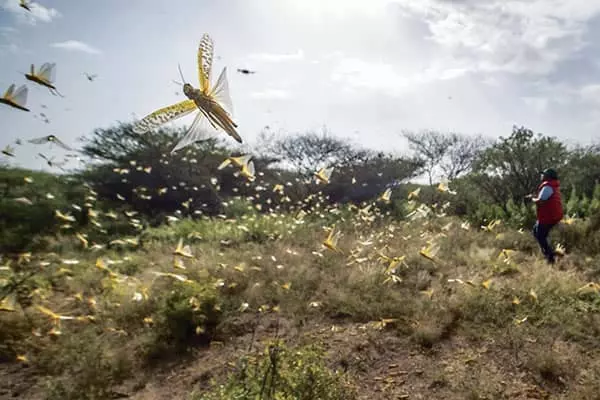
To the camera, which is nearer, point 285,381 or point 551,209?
point 285,381

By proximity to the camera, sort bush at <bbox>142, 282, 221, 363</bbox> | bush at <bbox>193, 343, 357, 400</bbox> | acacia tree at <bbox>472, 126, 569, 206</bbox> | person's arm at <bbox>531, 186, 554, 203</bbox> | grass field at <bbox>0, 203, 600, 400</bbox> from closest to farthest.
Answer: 1. bush at <bbox>193, 343, 357, 400</bbox>
2. grass field at <bbox>0, 203, 600, 400</bbox>
3. bush at <bbox>142, 282, 221, 363</bbox>
4. person's arm at <bbox>531, 186, 554, 203</bbox>
5. acacia tree at <bbox>472, 126, 569, 206</bbox>

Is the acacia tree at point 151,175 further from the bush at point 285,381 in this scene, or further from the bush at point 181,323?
the bush at point 285,381

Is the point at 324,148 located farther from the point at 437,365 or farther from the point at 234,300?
the point at 437,365

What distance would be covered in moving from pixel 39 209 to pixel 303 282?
27.0 ft

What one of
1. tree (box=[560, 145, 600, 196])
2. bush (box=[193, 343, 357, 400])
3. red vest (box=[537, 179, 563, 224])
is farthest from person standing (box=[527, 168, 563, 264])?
tree (box=[560, 145, 600, 196])

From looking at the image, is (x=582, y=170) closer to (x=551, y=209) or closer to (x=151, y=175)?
(x=551, y=209)

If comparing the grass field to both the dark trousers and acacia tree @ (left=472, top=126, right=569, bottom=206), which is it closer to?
the dark trousers

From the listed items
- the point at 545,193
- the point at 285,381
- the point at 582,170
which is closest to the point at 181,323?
the point at 285,381

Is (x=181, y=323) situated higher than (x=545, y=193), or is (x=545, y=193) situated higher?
(x=545, y=193)

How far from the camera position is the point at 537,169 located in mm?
11969

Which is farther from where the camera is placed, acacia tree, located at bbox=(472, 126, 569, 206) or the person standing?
acacia tree, located at bbox=(472, 126, 569, 206)

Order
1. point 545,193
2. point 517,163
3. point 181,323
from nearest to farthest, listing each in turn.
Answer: point 181,323 < point 545,193 < point 517,163

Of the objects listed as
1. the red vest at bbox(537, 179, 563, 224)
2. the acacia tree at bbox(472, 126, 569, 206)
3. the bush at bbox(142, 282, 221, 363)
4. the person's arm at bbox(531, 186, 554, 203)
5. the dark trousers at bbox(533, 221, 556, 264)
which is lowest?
the bush at bbox(142, 282, 221, 363)

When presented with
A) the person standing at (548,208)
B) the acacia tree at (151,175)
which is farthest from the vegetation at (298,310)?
the acacia tree at (151,175)
